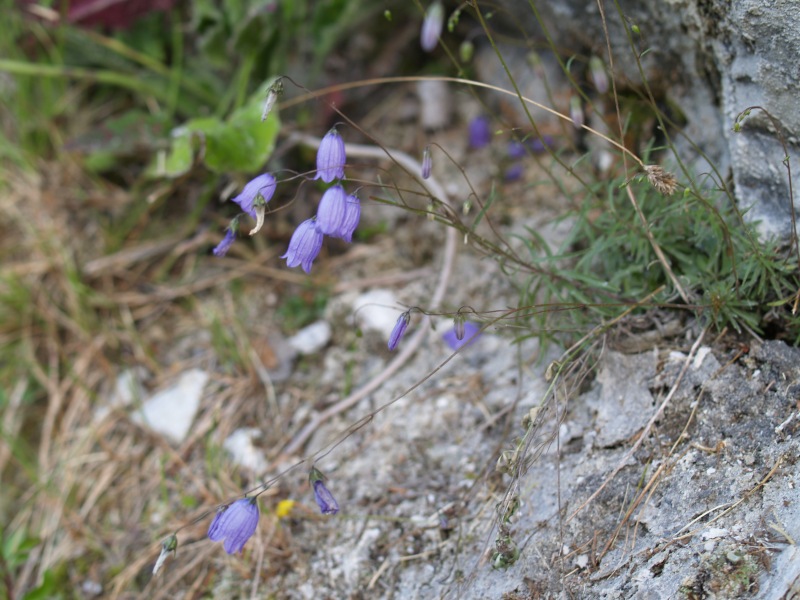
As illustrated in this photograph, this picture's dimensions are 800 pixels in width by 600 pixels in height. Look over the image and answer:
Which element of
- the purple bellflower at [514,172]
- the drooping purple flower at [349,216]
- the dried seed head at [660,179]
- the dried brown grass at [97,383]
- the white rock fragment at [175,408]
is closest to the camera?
the dried seed head at [660,179]

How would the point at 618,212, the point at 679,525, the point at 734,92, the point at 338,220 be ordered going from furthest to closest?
the point at 618,212
the point at 734,92
the point at 338,220
the point at 679,525

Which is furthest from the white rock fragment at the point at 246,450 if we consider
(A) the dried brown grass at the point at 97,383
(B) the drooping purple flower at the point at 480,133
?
(B) the drooping purple flower at the point at 480,133

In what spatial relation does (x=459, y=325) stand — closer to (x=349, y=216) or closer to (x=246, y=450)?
(x=349, y=216)

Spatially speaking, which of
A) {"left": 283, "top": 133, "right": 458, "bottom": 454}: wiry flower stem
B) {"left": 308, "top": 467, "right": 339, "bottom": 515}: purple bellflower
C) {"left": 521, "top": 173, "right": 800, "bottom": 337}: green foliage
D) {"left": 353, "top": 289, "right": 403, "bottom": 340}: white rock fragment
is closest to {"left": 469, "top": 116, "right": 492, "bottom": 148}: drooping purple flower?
{"left": 283, "top": 133, "right": 458, "bottom": 454}: wiry flower stem

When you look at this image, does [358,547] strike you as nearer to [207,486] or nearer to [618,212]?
[207,486]

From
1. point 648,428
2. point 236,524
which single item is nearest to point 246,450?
point 236,524

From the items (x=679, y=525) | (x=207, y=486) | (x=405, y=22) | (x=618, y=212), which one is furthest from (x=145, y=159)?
(x=679, y=525)

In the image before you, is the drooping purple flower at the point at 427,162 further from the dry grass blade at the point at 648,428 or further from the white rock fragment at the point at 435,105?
the white rock fragment at the point at 435,105
